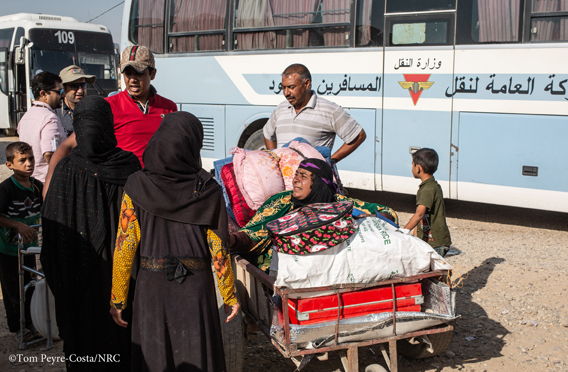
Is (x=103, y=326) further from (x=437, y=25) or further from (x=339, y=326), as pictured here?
(x=437, y=25)

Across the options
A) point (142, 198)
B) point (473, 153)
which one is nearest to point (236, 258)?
point (142, 198)

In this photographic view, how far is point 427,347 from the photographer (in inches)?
126

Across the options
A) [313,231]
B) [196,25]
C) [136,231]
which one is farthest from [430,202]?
[196,25]

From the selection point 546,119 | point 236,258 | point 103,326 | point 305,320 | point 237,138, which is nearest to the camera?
point 305,320

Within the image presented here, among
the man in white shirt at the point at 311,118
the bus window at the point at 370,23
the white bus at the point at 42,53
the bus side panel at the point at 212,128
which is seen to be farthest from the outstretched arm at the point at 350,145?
the white bus at the point at 42,53

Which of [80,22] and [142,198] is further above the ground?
[80,22]

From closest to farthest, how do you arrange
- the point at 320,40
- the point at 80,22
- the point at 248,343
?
1. the point at 248,343
2. the point at 320,40
3. the point at 80,22

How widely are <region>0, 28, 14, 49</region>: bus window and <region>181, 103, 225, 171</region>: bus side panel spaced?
33.2 ft

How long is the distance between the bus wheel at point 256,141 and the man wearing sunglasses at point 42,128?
Result: 3653mm

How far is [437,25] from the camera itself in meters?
6.61

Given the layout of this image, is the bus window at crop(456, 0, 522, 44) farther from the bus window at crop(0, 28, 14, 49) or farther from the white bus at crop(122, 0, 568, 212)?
the bus window at crop(0, 28, 14, 49)

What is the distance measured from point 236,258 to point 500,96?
4.45 metres

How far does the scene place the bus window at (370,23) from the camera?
6977 millimetres

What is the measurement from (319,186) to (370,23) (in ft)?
14.3
